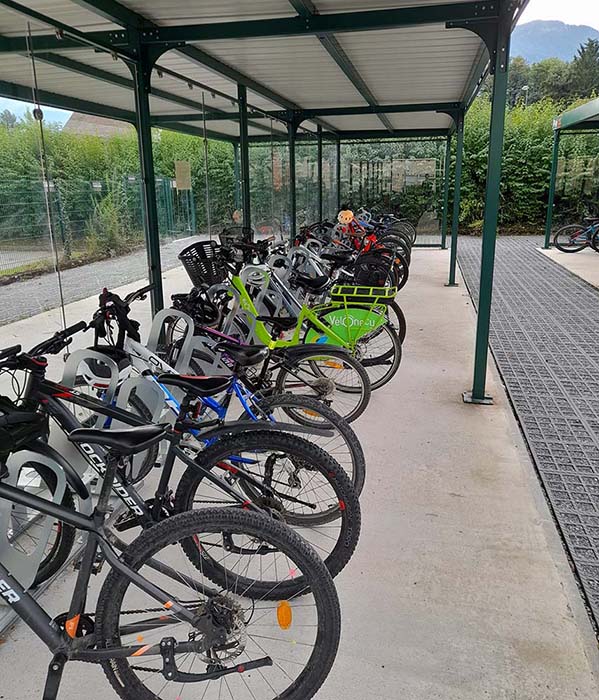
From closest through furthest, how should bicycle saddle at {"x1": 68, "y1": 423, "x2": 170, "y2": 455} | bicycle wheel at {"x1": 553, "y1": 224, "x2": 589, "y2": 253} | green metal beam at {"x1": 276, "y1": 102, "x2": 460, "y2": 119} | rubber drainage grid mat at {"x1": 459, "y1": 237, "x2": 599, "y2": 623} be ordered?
bicycle saddle at {"x1": 68, "y1": 423, "x2": 170, "y2": 455} → rubber drainage grid mat at {"x1": 459, "y1": 237, "x2": 599, "y2": 623} → green metal beam at {"x1": 276, "y1": 102, "x2": 460, "y2": 119} → bicycle wheel at {"x1": 553, "y1": 224, "x2": 589, "y2": 253}

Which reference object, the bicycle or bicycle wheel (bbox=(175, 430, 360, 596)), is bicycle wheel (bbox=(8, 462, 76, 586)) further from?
the bicycle

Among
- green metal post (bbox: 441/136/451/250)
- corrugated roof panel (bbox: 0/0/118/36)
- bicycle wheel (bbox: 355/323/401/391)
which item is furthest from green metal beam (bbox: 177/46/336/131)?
green metal post (bbox: 441/136/451/250)

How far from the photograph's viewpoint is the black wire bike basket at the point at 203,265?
4414 millimetres

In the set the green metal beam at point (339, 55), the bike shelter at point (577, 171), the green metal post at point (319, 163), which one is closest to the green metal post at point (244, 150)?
the green metal beam at point (339, 55)

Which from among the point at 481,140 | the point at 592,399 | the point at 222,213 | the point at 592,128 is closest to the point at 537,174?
the point at 481,140

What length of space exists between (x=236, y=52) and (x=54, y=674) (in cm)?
427

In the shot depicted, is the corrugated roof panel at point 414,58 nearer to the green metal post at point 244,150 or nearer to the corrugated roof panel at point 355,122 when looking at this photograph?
the green metal post at point 244,150

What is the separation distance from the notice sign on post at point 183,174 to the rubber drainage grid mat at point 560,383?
299 cm

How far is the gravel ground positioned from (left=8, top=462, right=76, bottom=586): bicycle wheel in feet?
3.74

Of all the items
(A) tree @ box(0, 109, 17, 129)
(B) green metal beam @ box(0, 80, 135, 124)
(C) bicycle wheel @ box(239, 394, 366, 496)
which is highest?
(B) green metal beam @ box(0, 80, 135, 124)

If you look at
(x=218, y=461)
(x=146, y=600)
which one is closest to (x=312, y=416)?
(x=218, y=461)

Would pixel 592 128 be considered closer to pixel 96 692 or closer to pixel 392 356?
pixel 392 356

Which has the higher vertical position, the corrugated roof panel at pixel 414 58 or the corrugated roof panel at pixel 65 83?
the corrugated roof panel at pixel 414 58

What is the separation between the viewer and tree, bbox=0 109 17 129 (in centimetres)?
301
